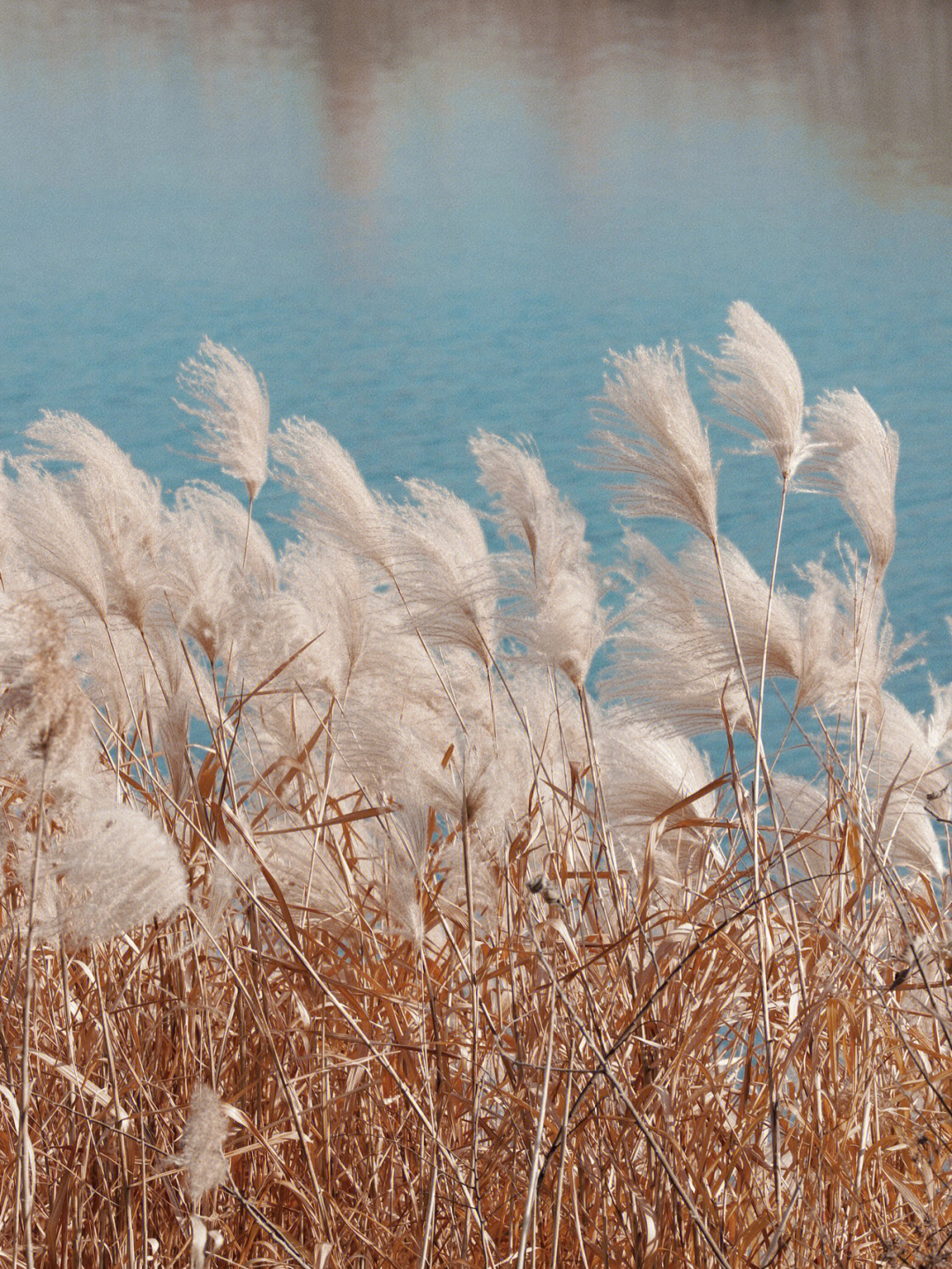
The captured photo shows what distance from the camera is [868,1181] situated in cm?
123

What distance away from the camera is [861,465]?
53.0 inches

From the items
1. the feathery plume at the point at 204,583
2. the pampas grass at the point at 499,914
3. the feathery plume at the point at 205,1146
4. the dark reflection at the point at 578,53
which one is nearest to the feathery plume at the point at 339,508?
the pampas grass at the point at 499,914

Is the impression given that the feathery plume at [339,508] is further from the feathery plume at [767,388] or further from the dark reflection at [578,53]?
the dark reflection at [578,53]

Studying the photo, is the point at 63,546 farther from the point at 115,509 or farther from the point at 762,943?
the point at 762,943

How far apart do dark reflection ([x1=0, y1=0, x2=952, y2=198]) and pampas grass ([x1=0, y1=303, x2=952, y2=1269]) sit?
13192 millimetres

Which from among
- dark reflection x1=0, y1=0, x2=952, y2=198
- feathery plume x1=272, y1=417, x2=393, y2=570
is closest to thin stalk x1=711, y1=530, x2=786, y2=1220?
feathery plume x1=272, y1=417, x2=393, y2=570

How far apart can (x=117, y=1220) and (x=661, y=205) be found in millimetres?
13264

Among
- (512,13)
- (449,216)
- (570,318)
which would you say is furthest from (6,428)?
(512,13)

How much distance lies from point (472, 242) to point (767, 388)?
11161 mm

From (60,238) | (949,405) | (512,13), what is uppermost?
(512,13)

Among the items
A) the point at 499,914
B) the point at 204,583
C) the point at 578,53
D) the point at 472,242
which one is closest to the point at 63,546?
the point at 204,583

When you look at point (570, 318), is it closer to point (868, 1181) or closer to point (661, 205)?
point (661, 205)

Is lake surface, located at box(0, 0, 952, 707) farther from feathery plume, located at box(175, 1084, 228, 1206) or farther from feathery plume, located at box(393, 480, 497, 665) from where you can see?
feathery plume, located at box(175, 1084, 228, 1206)

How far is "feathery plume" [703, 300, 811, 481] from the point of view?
1.34 meters
